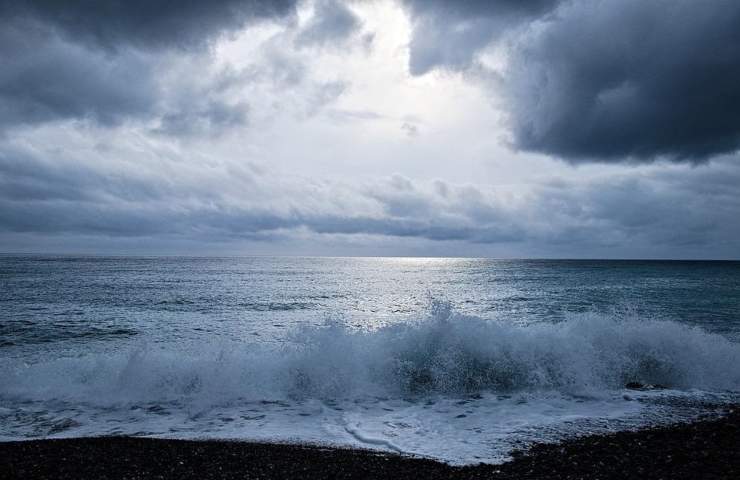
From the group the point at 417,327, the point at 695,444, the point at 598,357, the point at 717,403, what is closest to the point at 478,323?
the point at 417,327

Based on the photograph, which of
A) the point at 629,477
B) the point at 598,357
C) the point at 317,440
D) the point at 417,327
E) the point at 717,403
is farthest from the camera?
the point at 417,327

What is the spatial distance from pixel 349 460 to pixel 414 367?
658 centimetres

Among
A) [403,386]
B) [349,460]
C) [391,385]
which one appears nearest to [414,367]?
[403,386]

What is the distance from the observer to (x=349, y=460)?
24.6ft

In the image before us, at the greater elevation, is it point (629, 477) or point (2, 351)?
point (629, 477)

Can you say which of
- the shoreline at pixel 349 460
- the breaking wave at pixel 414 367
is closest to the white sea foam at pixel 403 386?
the breaking wave at pixel 414 367

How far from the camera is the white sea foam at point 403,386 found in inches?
373

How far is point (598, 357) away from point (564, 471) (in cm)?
912

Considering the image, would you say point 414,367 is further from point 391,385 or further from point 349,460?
point 349,460

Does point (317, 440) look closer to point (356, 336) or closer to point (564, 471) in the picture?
point (564, 471)

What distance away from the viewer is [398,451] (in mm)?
8039

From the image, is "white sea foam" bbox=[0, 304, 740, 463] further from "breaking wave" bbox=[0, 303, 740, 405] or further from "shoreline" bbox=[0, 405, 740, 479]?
"shoreline" bbox=[0, 405, 740, 479]

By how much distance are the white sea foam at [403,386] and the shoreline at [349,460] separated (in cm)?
73

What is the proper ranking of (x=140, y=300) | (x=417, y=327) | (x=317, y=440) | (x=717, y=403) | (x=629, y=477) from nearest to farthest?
(x=629, y=477), (x=317, y=440), (x=717, y=403), (x=417, y=327), (x=140, y=300)
